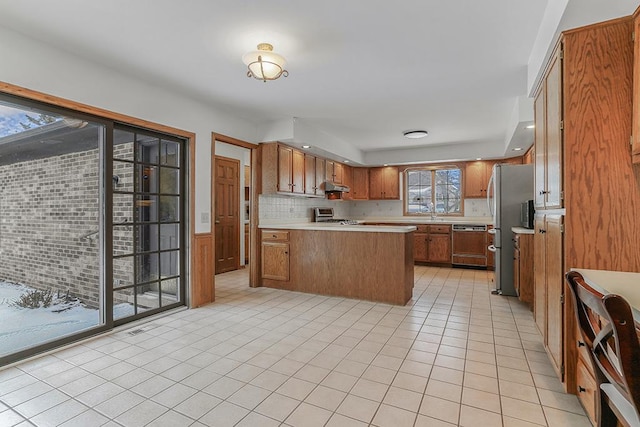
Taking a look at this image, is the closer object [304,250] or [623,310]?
[623,310]

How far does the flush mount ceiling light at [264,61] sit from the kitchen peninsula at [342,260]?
2.16 metres

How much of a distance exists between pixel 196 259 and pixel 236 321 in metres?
0.92

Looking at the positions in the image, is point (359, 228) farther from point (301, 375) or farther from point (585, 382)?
point (585, 382)

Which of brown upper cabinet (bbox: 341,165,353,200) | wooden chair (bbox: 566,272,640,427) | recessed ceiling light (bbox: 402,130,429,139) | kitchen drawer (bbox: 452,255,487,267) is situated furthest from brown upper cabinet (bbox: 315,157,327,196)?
wooden chair (bbox: 566,272,640,427)

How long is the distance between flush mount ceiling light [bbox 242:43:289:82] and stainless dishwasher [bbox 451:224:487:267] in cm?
486

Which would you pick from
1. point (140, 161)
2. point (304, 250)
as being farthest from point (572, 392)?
point (140, 161)

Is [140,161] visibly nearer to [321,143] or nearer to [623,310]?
[321,143]

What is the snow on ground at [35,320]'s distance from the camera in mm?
2591

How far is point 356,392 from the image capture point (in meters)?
1.98

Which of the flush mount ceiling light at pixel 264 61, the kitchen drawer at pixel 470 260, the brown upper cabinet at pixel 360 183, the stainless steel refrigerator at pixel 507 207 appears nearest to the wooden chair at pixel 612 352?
the flush mount ceiling light at pixel 264 61

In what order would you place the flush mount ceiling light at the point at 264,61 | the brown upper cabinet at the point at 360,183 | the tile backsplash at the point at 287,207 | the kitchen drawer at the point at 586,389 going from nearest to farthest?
the kitchen drawer at the point at 586,389
the flush mount ceiling light at the point at 264,61
the tile backsplash at the point at 287,207
the brown upper cabinet at the point at 360,183

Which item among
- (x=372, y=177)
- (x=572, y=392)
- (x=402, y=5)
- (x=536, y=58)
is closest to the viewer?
(x=572, y=392)

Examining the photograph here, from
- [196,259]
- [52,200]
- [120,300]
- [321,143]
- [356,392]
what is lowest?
[356,392]

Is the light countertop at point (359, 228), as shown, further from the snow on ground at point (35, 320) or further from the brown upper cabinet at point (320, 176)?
the snow on ground at point (35, 320)
